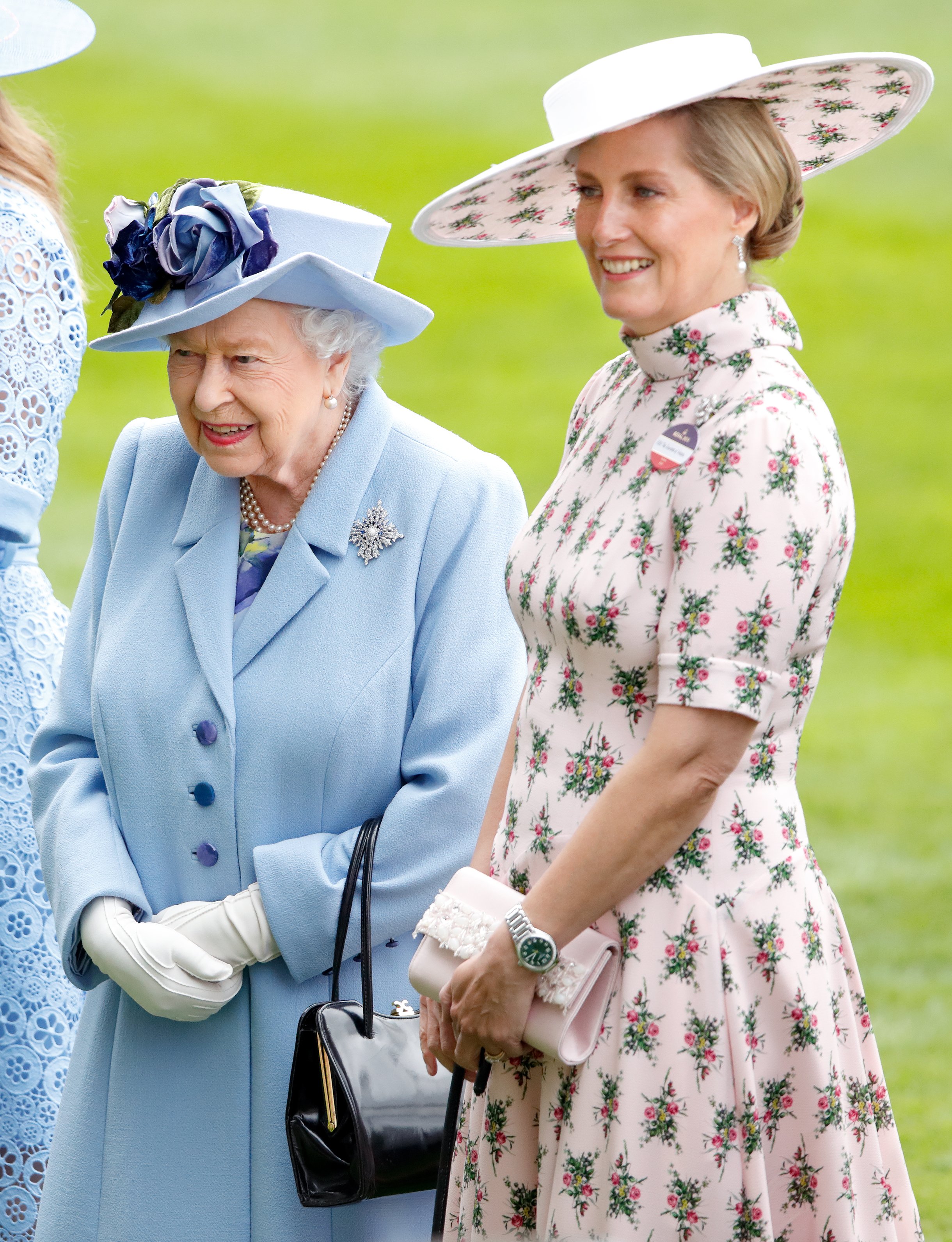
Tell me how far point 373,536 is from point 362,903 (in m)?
0.59

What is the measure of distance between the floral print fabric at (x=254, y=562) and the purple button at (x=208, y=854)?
38cm

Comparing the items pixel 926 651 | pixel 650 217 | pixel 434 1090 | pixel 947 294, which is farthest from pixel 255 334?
pixel 947 294

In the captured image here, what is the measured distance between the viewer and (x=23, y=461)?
3100 millimetres

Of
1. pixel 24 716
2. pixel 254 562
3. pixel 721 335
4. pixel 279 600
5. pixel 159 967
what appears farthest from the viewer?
pixel 24 716

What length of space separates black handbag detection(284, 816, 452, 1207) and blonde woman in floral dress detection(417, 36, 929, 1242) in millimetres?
280

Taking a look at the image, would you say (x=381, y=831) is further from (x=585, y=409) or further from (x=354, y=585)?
(x=585, y=409)

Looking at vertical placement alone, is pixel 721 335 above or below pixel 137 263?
below

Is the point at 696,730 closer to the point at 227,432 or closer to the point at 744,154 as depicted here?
the point at 744,154

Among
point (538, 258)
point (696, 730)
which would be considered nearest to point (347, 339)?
point (696, 730)

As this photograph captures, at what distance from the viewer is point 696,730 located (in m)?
1.91

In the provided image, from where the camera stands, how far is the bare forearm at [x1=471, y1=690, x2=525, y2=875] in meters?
2.31

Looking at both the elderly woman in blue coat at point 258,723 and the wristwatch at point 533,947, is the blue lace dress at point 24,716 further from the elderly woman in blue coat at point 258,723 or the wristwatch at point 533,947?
the wristwatch at point 533,947

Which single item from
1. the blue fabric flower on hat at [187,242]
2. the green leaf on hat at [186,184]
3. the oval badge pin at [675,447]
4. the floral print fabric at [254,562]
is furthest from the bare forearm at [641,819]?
the green leaf on hat at [186,184]

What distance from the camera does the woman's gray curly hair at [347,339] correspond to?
8.32 feet
